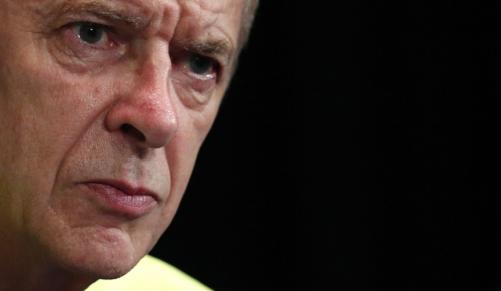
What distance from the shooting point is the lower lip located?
A: 1789mm

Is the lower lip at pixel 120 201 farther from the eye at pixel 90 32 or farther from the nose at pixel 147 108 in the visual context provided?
the eye at pixel 90 32

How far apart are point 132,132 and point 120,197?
4.1 inches

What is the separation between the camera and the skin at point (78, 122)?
1780 millimetres

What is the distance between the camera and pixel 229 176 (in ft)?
10.2

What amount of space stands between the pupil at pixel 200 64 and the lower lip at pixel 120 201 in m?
0.25

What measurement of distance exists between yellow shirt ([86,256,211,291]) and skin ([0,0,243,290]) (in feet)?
1.37

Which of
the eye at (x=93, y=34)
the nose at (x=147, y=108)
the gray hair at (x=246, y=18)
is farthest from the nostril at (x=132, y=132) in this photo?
the gray hair at (x=246, y=18)

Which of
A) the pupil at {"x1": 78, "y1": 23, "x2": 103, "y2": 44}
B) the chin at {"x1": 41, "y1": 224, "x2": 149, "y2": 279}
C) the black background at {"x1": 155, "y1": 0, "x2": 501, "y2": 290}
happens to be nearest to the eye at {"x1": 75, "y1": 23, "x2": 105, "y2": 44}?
the pupil at {"x1": 78, "y1": 23, "x2": 103, "y2": 44}

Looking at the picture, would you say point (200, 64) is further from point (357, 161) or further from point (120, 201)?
point (357, 161)

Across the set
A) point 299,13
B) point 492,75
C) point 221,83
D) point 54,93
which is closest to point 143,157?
point 54,93

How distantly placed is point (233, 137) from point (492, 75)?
2.30 feet

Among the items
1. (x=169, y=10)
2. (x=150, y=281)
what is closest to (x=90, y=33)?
(x=169, y=10)

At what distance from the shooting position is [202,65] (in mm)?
1990

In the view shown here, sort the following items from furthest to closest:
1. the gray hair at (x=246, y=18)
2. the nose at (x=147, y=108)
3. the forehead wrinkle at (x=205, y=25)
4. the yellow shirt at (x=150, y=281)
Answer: the yellow shirt at (x=150, y=281)
the gray hair at (x=246, y=18)
the forehead wrinkle at (x=205, y=25)
the nose at (x=147, y=108)
